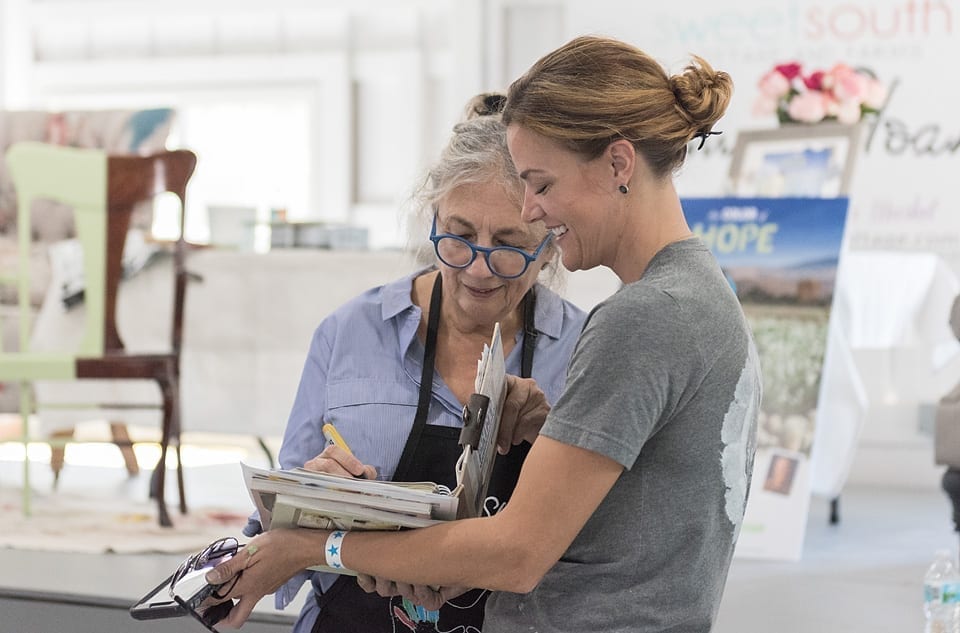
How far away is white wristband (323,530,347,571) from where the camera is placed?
1.12 m

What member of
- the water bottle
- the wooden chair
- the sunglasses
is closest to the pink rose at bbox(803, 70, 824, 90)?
the water bottle

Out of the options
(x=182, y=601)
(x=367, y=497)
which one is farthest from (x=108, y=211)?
A: (x=367, y=497)

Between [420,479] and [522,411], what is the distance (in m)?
0.21

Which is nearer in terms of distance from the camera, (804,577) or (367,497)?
(367,497)

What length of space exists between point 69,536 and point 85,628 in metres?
1.07

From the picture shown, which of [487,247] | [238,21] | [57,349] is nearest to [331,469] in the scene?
[487,247]

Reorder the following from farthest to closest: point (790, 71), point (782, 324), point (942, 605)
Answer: point (790, 71) < point (782, 324) < point (942, 605)

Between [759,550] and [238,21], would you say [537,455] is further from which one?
[238,21]

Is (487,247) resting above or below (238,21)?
below

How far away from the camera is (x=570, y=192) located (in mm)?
1052

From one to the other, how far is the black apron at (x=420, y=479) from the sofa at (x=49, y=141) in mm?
2752

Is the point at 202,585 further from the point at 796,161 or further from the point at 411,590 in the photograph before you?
the point at 796,161

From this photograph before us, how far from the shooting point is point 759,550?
308cm

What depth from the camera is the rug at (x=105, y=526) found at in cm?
304
